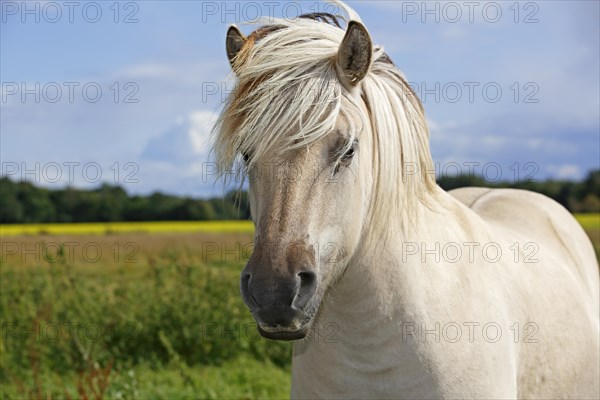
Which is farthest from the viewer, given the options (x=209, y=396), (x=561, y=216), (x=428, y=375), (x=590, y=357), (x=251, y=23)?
(x=209, y=396)

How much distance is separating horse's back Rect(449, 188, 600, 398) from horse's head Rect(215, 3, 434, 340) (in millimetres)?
1015

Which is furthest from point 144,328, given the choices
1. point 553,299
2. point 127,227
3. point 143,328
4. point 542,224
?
point 127,227

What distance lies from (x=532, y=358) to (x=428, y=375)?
2.36ft

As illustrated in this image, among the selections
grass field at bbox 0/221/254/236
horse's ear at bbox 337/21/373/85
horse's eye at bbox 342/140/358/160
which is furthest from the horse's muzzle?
grass field at bbox 0/221/254/236

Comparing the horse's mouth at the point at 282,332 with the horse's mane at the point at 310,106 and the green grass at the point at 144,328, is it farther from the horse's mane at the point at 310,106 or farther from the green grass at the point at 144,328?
the green grass at the point at 144,328

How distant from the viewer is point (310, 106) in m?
2.54

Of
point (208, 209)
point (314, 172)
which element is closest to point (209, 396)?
point (314, 172)

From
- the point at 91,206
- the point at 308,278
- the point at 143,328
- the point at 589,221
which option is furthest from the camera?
the point at 91,206

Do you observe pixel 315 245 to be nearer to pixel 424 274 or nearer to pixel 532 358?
pixel 424 274

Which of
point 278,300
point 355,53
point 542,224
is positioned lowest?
point 542,224

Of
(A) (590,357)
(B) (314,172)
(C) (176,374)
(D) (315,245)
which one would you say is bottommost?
(C) (176,374)

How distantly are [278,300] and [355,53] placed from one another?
3.19 feet

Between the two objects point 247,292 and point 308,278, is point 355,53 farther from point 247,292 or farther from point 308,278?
point 247,292

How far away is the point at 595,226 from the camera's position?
29.3m
